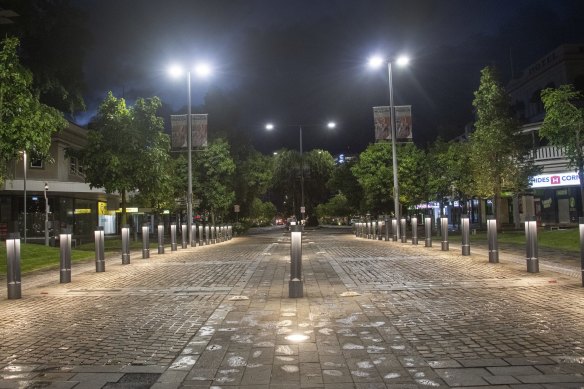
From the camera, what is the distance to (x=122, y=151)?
23.7 m

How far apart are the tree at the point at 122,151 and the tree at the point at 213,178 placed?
1508 cm

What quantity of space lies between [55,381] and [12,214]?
36.5 metres

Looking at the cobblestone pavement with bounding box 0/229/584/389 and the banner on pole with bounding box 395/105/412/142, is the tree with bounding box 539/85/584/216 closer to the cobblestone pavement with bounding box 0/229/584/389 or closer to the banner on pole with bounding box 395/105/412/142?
the banner on pole with bounding box 395/105/412/142

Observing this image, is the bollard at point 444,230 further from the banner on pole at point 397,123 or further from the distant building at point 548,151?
the distant building at point 548,151

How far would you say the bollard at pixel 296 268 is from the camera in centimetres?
928

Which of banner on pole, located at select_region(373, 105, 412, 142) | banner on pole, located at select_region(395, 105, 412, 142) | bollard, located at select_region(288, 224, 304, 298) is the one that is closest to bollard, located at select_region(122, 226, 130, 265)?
bollard, located at select_region(288, 224, 304, 298)

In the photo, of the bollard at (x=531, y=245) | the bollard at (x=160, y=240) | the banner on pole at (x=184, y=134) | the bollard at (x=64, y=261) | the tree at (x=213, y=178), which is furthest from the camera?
the tree at (x=213, y=178)

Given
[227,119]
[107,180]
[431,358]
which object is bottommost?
[431,358]

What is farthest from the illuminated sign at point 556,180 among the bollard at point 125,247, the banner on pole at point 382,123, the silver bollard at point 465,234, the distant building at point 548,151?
the bollard at point 125,247

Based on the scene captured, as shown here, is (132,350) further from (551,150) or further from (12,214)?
(551,150)

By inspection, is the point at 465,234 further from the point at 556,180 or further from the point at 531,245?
the point at 556,180

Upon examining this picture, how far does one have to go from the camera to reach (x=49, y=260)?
18031 mm

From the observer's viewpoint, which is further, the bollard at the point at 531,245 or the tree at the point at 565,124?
the tree at the point at 565,124

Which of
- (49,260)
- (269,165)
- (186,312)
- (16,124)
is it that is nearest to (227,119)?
(269,165)
